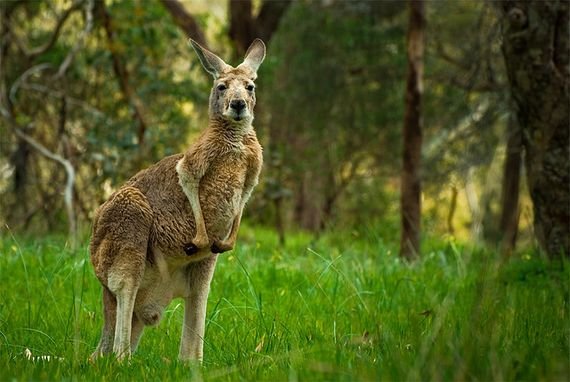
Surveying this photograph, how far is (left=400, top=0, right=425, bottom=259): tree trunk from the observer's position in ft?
32.7

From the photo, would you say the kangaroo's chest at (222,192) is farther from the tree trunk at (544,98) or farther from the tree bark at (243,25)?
the tree bark at (243,25)

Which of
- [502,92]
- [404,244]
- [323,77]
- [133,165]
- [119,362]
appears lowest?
[119,362]

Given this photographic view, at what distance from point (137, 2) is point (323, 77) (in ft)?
15.6

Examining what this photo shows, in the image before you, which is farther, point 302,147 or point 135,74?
point 302,147

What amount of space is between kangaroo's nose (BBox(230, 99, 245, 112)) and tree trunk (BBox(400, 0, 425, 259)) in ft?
17.2

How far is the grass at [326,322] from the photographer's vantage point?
350cm

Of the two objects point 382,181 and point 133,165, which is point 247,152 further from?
point 382,181

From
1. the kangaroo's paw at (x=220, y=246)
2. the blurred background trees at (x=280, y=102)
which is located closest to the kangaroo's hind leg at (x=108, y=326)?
the kangaroo's paw at (x=220, y=246)

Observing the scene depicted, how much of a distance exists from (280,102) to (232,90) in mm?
13168

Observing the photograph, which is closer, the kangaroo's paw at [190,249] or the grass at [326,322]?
the grass at [326,322]

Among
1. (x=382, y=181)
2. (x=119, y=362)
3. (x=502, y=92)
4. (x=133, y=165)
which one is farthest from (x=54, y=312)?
(x=382, y=181)

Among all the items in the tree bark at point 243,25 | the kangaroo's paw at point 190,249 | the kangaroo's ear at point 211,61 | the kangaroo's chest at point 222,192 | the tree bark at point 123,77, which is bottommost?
the kangaroo's paw at point 190,249

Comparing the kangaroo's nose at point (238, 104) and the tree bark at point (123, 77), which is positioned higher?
the tree bark at point (123, 77)

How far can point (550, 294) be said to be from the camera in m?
7.18
